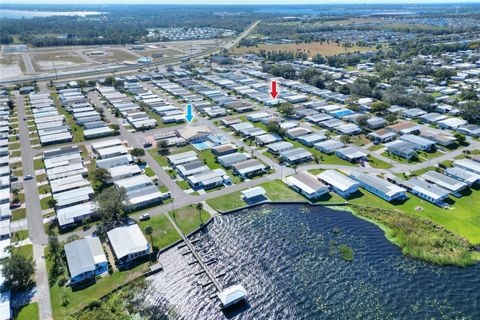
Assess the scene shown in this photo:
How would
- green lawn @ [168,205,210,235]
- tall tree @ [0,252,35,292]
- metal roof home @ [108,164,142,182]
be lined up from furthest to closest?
metal roof home @ [108,164,142,182] → green lawn @ [168,205,210,235] → tall tree @ [0,252,35,292]

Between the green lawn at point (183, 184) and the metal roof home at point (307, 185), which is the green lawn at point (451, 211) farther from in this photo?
the green lawn at point (183, 184)

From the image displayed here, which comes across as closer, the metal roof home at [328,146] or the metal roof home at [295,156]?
the metal roof home at [295,156]

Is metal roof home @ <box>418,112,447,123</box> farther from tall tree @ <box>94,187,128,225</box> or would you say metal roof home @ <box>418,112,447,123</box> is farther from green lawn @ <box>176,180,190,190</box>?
tall tree @ <box>94,187,128,225</box>

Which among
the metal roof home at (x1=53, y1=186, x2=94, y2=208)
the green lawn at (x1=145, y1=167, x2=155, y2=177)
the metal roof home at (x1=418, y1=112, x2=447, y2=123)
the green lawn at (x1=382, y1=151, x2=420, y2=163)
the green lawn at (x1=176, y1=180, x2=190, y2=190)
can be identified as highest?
the metal roof home at (x1=418, y1=112, x2=447, y2=123)

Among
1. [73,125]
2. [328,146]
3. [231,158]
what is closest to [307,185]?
[231,158]

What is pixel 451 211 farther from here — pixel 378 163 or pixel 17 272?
pixel 17 272

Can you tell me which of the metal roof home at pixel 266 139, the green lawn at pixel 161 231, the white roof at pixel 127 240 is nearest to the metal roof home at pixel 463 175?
the metal roof home at pixel 266 139

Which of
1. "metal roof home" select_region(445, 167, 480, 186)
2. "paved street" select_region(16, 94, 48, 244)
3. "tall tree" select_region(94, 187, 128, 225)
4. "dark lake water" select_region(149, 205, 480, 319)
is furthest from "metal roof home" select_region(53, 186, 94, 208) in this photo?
"metal roof home" select_region(445, 167, 480, 186)
